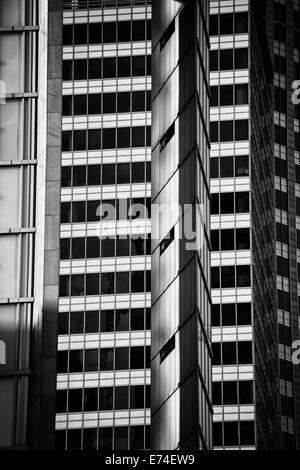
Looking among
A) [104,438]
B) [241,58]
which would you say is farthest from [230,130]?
[104,438]

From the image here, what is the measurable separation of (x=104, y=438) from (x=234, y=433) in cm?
1160

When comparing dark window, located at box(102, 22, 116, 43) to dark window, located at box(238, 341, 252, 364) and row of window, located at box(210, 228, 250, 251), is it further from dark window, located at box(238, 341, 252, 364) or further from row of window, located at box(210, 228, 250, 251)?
dark window, located at box(238, 341, 252, 364)

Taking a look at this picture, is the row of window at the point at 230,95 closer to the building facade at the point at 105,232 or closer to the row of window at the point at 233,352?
the building facade at the point at 105,232

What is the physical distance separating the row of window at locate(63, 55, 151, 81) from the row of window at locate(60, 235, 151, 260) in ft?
53.0

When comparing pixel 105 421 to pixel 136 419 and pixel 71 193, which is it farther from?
pixel 71 193

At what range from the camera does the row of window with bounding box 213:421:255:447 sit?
12119 centimetres

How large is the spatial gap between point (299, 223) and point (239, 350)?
1356 inches

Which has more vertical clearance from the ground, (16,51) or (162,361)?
(16,51)

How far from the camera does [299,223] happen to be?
157750mm

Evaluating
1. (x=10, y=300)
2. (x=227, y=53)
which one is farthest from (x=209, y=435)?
(x=227, y=53)

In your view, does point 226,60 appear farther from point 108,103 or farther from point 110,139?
point 110,139

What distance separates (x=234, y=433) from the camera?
12256 cm

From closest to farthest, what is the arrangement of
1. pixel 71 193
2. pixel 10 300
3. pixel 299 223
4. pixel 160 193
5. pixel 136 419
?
pixel 10 300 → pixel 160 193 → pixel 136 419 → pixel 71 193 → pixel 299 223

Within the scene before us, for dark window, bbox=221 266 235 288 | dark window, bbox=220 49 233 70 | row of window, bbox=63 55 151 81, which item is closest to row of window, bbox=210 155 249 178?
dark window, bbox=221 266 235 288
